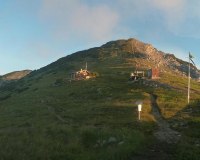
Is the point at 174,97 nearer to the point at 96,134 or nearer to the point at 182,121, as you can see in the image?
the point at 182,121

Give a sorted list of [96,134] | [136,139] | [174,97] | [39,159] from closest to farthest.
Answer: [39,159]
[136,139]
[96,134]
[174,97]

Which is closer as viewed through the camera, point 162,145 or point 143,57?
point 162,145

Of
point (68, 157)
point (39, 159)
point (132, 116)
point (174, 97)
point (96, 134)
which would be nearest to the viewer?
point (39, 159)

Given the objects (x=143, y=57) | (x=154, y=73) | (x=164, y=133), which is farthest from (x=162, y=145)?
(x=143, y=57)

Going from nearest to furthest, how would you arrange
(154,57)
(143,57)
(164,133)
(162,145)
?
(162,145) → (164,133) → (143,57) → (154,57)

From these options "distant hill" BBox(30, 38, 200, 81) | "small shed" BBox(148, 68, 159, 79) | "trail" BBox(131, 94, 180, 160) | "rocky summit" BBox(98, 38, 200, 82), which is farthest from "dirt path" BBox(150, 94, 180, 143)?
"rocky summit" BBox(98, 38, 200, 82)

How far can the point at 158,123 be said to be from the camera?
19953 millimetres

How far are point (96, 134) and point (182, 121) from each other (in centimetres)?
1025

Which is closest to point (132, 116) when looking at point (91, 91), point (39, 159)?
point (39, 159)

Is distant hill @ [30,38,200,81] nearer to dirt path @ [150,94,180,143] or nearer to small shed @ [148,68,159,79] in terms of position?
small shed @ [148,68,159,79]

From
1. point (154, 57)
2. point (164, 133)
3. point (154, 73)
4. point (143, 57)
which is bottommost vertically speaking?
point (164, 133)

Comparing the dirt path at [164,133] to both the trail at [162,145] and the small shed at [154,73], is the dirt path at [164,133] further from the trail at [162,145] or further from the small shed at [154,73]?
the small shed at [154,73]

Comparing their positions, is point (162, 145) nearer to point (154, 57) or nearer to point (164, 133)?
point (164, 133)

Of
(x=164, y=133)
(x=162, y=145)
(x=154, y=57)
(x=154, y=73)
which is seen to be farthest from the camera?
(x=154, y=57)
